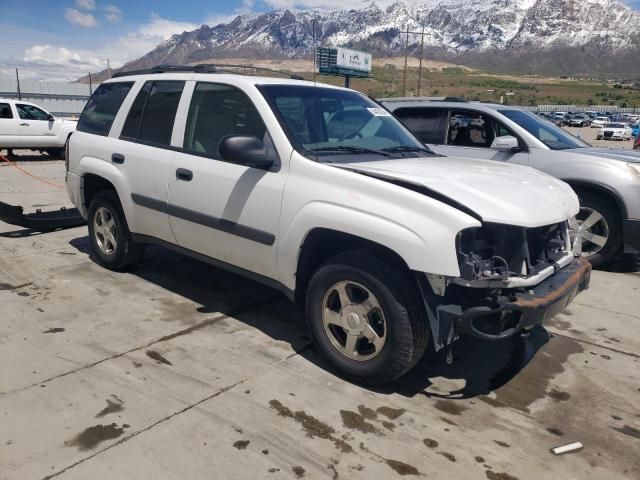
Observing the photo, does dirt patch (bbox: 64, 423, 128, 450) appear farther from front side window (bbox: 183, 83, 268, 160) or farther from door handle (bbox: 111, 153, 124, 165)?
door handle (bbox: 111, 153, 124, 165)

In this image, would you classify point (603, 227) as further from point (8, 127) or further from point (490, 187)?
point (8, 127)

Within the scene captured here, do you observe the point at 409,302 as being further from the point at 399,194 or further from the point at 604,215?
the point at 604,215

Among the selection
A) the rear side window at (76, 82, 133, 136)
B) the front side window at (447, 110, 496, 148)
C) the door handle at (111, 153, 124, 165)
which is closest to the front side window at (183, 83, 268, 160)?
the door handle at (111, 153, 124, 165)

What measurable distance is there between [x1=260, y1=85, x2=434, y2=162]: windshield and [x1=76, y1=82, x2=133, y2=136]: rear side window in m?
1.83

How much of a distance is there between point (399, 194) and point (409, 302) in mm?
607

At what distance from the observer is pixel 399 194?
10.5 feet

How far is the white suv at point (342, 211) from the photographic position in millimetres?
3139

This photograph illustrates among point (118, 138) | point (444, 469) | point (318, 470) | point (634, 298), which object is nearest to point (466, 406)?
point (444, 469)

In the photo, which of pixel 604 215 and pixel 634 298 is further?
pixel 604 215

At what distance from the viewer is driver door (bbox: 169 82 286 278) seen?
12.7ft

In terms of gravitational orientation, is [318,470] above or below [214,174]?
below

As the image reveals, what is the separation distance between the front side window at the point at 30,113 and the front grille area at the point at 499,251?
1593cm

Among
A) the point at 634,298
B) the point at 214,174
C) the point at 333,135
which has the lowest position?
the point at 634,298

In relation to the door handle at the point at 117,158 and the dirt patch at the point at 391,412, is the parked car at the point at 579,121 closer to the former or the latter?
the door handle at the point at 117,158
